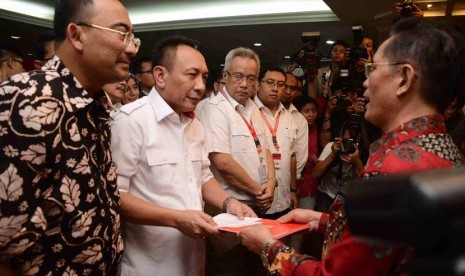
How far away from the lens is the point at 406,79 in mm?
1024

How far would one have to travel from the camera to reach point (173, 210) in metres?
1.52

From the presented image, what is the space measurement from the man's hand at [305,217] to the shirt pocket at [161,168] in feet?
1.54

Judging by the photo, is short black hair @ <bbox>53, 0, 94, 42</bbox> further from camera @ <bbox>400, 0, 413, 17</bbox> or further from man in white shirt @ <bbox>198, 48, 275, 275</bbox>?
camera @ <bbox>400, 0, 413, 17</bbox>

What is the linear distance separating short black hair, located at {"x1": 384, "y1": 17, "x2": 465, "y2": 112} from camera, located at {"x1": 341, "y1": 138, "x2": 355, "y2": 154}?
168 centimetres

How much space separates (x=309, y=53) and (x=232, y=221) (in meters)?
2.65

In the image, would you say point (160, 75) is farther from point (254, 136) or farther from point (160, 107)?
point (254, 136)

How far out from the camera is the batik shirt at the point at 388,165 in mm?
914

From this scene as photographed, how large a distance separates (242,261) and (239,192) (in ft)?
1.62

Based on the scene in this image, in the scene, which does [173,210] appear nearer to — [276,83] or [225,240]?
[225,240]

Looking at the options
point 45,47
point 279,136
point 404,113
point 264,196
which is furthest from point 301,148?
point 404,113

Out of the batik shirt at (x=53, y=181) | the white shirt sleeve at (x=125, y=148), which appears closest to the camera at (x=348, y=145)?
the white shirt sleeve at (x=125, y=148)

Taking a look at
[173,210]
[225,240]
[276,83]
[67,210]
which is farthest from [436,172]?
[276,83]

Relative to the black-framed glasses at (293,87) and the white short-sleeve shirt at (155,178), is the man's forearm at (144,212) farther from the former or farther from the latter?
the black-framed glasses at (293,87)

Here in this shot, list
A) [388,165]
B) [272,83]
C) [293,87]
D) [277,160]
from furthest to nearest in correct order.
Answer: [293,87] < [272,83] < [277,160] < [388,165]
